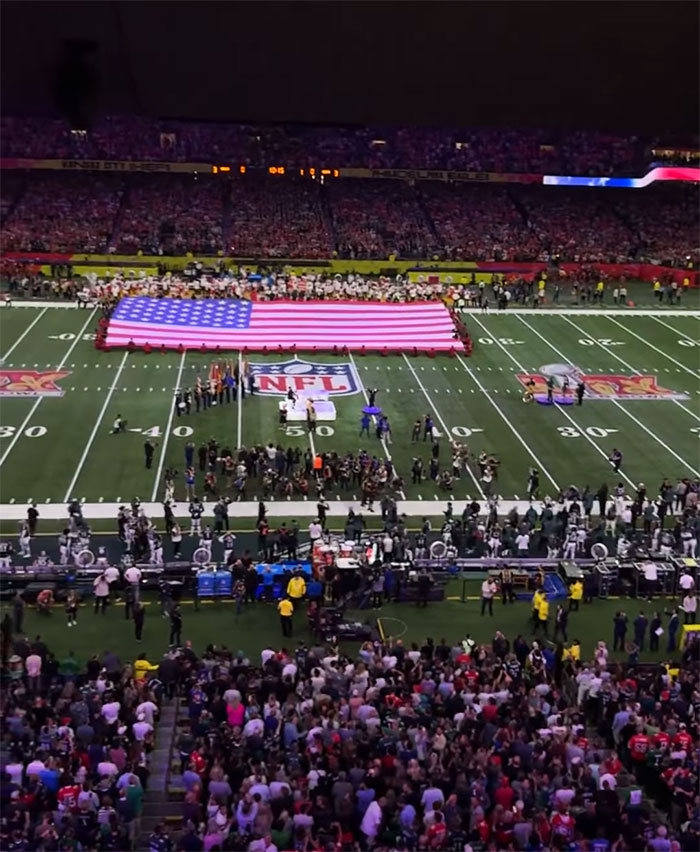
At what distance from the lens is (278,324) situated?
129 feet

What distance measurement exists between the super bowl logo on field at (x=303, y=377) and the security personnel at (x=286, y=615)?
14.2 metres

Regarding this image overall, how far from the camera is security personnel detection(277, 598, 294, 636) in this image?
17.5 metres

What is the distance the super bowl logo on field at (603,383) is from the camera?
3312cm

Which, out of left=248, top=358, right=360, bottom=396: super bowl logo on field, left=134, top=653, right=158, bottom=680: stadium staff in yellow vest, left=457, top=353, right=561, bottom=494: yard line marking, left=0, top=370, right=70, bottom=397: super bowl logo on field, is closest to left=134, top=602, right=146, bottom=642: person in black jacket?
left=134, top=653, right=158, bottom=680: stadium staff in yellow vest

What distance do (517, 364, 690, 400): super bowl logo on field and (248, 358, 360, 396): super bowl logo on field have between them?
6.05m

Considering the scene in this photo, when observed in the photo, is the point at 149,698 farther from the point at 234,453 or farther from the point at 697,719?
the point at 234,453

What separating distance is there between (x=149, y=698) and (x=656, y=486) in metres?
16.0

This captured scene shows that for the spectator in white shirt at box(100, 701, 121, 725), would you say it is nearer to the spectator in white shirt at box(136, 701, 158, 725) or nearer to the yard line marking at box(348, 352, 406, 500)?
the spectator in white shirt at box(136, 701, 158, 725)

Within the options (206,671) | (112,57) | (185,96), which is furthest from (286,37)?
(206,671)

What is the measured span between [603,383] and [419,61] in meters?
12.6

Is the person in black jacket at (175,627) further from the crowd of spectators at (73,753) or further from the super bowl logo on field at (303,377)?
the super bowl logo on field at (303,377)

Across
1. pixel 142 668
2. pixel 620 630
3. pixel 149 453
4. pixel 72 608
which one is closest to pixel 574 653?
pixel 620 630

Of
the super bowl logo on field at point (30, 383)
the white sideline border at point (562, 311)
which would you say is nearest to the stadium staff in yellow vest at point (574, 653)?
the super bowl logo on field at point (30, 383)

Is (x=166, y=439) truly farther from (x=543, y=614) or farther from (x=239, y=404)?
(x=543, y=614)
